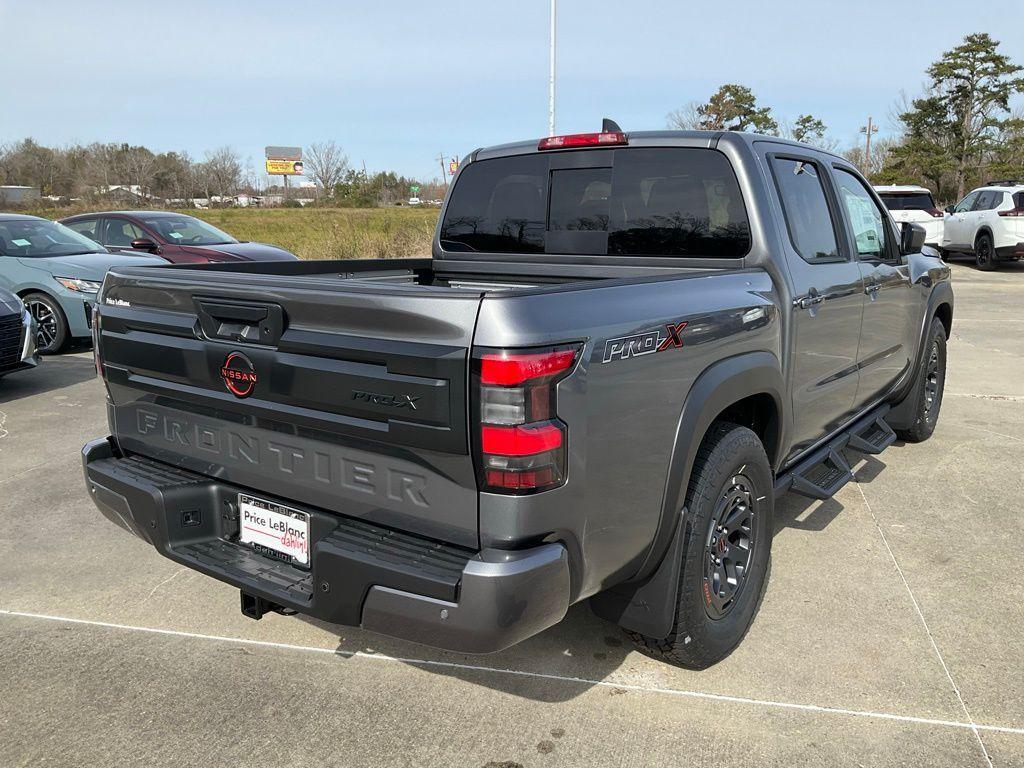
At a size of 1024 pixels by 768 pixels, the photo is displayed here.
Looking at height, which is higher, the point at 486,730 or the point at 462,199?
the point at 462,199

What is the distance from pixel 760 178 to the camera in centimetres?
332

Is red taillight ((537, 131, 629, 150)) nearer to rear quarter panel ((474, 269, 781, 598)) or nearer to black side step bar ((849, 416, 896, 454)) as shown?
rear quarter panel ((474, 269, 781, 598))

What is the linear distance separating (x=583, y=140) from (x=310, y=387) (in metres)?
1.98

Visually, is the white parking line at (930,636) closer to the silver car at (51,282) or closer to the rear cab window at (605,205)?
the rear cab window at (605,205)

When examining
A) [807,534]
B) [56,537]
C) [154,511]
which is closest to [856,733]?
[807,534]

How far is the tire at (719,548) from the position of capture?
8.94ft

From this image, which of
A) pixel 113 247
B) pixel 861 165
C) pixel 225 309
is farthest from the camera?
pixel 861 165

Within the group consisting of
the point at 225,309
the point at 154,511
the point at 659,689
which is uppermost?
the point at 225,309

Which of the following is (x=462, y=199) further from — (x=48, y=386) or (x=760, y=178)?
(x=48, y=386)

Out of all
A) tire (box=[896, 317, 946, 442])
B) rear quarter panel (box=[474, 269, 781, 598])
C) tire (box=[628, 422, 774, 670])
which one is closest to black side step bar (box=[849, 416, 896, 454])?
tire (box=[896, 317, 946, 442])

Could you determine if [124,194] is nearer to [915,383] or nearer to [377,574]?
[915,383]

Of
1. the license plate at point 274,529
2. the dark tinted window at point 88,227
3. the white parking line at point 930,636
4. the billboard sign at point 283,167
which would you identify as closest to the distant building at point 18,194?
the dark tinted window at point 88,227

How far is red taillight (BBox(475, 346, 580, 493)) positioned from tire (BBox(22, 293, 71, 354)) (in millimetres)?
8490

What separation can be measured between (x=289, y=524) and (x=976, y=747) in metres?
2.27
